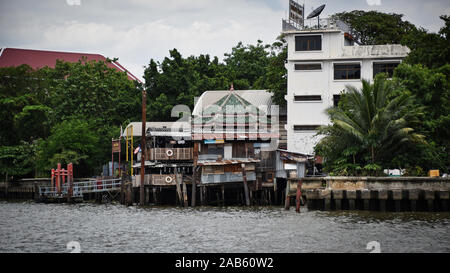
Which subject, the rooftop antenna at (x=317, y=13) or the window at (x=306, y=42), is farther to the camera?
the window at (x=306, y=42)

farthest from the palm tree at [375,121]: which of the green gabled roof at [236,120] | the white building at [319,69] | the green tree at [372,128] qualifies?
→ the green gabled roof at [236,120]

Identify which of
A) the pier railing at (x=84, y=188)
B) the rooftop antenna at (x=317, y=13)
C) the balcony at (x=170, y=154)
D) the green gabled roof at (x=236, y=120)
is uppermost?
the rooftop antenna at (x=317, y=13)

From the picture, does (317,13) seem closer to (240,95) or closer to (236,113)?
(236,113)

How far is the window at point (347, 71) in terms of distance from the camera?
5369cm

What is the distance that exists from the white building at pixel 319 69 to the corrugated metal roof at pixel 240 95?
Answer: 7.08 meters

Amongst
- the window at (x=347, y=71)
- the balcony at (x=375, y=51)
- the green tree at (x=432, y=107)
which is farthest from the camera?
the window at (x=347, y=71)

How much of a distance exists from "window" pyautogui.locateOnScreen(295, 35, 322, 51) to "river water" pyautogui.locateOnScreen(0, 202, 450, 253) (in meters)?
17.1

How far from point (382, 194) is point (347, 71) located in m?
17.8

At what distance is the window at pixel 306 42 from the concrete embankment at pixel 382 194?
1709 cm

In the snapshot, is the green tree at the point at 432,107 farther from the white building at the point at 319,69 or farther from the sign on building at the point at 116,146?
the sign on building at the point at 116,146

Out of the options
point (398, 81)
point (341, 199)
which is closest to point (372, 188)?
point (341, 199)

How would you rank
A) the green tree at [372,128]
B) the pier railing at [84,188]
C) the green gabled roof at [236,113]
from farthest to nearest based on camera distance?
the green gabled roof at [236,113] < the pier railing at [84,188] < the green tree at [372,128]

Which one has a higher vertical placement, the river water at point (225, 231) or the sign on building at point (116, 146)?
the sign on building at point (116, 146)
